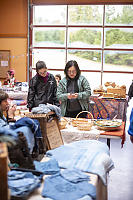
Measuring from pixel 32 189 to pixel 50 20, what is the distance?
22.4 ft

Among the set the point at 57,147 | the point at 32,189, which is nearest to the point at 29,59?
the point at 57,147

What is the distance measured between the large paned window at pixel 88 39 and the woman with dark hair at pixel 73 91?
386 cm

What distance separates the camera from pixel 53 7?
25.7 feet

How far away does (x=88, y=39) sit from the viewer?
7715 mm

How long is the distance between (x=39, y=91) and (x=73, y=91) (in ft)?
1.73

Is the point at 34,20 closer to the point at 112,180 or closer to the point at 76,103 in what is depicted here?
Result: the point at 76,103

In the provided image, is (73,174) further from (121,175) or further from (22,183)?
(121,175)

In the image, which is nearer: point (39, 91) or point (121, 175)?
point (121, 175)

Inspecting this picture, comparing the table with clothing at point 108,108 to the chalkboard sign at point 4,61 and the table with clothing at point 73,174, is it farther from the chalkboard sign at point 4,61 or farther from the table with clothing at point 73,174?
the chalkboard sign at point 4,61

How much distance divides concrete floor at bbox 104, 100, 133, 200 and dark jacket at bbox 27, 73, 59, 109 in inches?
54.2

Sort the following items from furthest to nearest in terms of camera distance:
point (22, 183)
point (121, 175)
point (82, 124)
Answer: point (121, 175), point (82, 124), point (22, 183)

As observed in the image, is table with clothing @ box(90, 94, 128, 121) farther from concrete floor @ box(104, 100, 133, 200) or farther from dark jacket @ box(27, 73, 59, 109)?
dark jacket @ box(27, 73, 59, 109)

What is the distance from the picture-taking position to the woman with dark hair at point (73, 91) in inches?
152

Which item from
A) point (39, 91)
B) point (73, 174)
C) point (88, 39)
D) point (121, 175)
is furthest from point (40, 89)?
point (88, 39)
